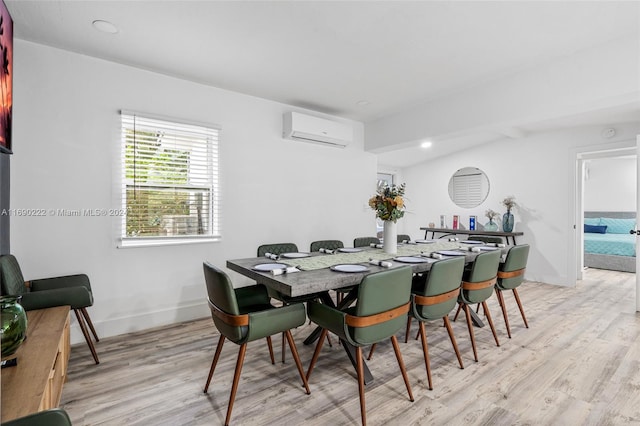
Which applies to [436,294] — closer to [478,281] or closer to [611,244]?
[478,281]

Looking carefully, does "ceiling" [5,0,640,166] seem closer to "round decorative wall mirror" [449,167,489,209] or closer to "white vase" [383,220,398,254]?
"white vase" [383,220,398,254]

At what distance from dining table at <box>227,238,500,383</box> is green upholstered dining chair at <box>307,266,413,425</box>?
0.70 feet

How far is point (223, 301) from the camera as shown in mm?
1814

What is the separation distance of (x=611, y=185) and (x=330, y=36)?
7866 mm

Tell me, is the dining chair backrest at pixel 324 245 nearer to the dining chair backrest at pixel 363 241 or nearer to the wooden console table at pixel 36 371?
the dining chair backrest at pixel 363 241

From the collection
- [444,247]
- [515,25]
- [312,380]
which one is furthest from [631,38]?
[312,380]

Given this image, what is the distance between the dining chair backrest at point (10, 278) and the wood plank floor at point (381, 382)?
69 centimetres

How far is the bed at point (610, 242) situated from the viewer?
5699 mm

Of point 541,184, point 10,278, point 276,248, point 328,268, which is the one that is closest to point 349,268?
point 328,268

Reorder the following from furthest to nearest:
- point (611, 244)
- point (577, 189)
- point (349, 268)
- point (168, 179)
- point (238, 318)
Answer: point (611, 244) < point (577, 189) < point (168, 179) < point (349, 268) < point (238, 318)

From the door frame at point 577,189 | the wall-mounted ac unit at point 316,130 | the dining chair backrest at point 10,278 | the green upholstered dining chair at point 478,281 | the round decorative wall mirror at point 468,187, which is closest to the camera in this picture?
the dining chair backrest at point 10,278

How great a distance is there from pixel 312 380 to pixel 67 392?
5.12 ft

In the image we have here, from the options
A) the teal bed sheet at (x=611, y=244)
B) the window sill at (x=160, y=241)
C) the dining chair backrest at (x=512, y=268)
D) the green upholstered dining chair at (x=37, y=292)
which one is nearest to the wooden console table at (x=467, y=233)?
the teal bed sheet at (x=611, y=244)

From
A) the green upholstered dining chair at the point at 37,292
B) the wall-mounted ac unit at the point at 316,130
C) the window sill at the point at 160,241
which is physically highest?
the wall-mounted ac unit at the point at 316,130
